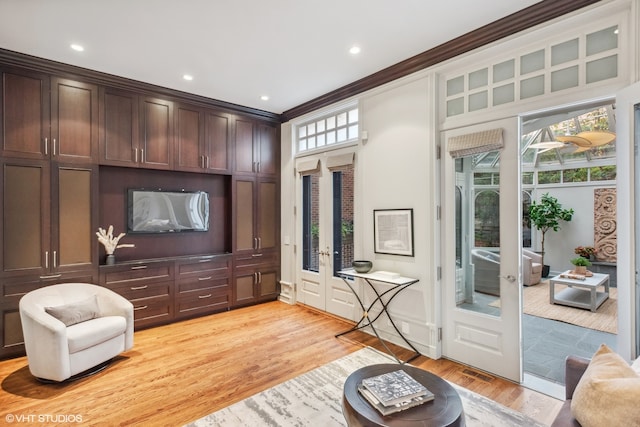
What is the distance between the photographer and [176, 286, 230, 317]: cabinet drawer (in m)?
4.48

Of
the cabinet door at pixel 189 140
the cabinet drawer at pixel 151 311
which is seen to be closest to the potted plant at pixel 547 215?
the cabinet door at pixel 189 140

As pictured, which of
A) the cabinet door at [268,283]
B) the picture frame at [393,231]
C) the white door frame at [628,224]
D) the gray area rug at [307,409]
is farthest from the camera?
the cabinet door at [268,283]

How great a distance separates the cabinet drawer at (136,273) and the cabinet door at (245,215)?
1.10 m

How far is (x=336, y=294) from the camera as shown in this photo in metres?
4.61

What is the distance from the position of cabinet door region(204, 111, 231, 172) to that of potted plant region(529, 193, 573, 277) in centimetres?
750

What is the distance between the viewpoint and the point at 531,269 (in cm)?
648

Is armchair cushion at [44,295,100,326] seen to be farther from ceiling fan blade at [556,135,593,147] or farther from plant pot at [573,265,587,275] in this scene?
plant pot at [573,265,587,275]

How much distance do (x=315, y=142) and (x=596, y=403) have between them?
4422 millimetres

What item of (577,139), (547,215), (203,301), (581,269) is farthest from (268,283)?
(547,215)

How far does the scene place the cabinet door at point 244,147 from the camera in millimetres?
5090

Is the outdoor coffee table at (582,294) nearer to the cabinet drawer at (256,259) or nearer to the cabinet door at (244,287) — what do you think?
the cabinet drawer at (256,259)

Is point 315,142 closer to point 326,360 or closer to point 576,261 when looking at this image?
point 326,360

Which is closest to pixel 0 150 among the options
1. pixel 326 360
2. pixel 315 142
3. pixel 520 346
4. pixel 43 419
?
pixel 43 419

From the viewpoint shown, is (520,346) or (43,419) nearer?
(43,419)
